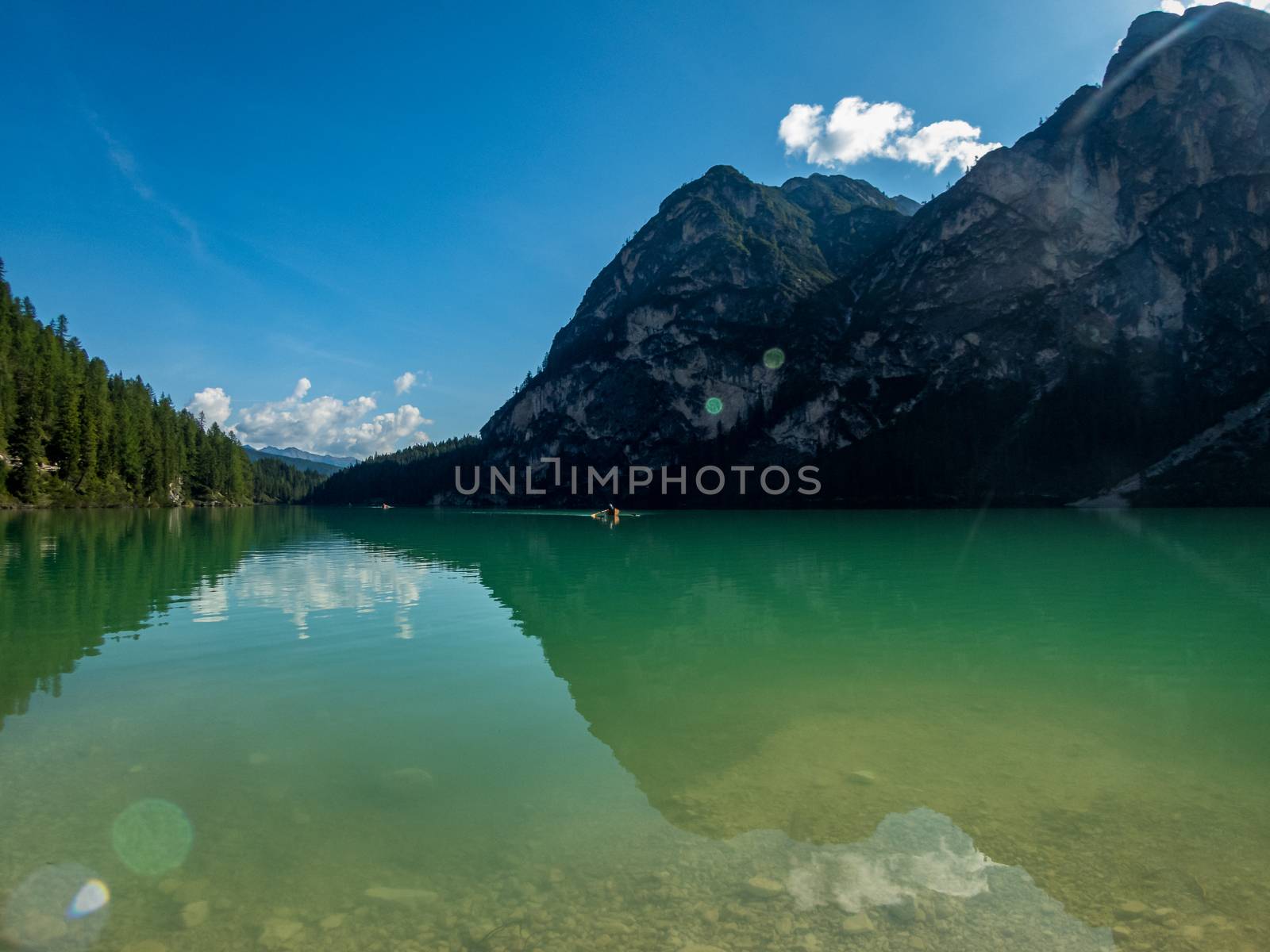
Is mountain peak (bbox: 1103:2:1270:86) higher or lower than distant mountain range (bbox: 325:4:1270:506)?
higher

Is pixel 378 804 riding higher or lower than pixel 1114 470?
lower

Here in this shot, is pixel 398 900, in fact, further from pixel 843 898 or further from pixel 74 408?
pixel 74 408

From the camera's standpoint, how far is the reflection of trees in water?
1603 centimetres

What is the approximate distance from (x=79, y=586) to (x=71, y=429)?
4479 inches

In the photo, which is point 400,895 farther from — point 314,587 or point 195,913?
point 314,587

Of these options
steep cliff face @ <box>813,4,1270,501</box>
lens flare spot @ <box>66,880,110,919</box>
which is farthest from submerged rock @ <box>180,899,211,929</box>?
steep cliff face @ <box>813,4,1270,501</box>

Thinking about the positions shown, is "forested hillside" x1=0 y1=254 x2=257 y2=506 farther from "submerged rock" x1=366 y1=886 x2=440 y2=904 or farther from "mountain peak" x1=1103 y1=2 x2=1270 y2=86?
"mountain peak" x1=1103 y1=2 x2=1270 y2=86

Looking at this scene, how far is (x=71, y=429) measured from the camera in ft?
376

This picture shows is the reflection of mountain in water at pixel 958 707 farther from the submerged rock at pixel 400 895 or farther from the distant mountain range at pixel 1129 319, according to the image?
the distant mountain range at pixel 1129 319

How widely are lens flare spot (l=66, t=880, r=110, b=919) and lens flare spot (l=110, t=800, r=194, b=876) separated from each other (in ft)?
1.04

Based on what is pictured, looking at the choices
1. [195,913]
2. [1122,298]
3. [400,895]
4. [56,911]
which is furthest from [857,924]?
[1122,298]

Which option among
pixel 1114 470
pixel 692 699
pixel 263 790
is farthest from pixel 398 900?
pixel 1114 470

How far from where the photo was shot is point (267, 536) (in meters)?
66.6

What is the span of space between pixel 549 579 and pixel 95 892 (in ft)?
92.0
